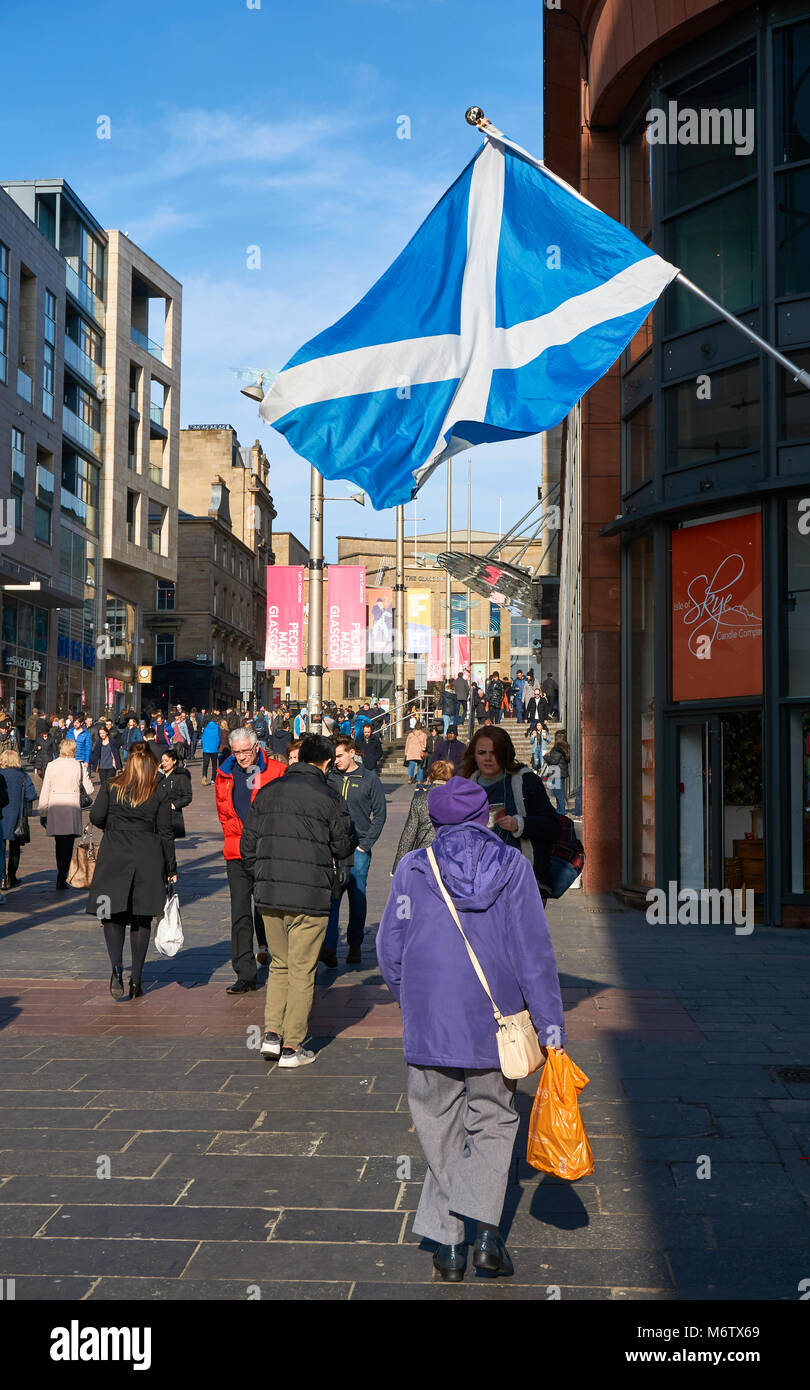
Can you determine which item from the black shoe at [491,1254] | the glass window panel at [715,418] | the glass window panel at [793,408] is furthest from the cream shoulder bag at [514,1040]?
the glass window panel at [715,418]

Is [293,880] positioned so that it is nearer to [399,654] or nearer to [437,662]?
[399,654]

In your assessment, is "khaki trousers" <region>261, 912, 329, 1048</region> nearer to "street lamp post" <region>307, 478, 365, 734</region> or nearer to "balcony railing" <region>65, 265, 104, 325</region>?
"street lamp post" <region>307, 478, 365, 734</region>

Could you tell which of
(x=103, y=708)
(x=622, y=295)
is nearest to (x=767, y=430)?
(x=622, y=295)

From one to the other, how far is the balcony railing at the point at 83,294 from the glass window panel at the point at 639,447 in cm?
4309

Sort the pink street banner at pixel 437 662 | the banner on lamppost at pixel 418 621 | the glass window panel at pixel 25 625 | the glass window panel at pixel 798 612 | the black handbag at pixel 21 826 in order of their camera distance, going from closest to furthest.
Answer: the glass window panel at pixel 798 612
the black handbag at pixel 21 826
the banner on lamppost at pixel 418 621
the glass window panel at pixel 25 625
the pink street banner at pixel 437 662

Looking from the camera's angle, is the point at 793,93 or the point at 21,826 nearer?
the point at 793,93

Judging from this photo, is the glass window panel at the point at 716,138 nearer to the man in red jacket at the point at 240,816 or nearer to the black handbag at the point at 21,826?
the man in red jacket at the point at 240,816

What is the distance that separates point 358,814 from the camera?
1144cm

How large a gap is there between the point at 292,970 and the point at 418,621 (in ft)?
126

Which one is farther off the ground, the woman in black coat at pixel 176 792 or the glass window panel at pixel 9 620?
the glass window panel at pixel 9 620

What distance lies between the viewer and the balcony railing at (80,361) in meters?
53.6

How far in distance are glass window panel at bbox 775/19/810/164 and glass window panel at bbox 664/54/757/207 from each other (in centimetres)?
29

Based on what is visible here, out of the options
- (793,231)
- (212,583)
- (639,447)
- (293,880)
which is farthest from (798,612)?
(212,583)
